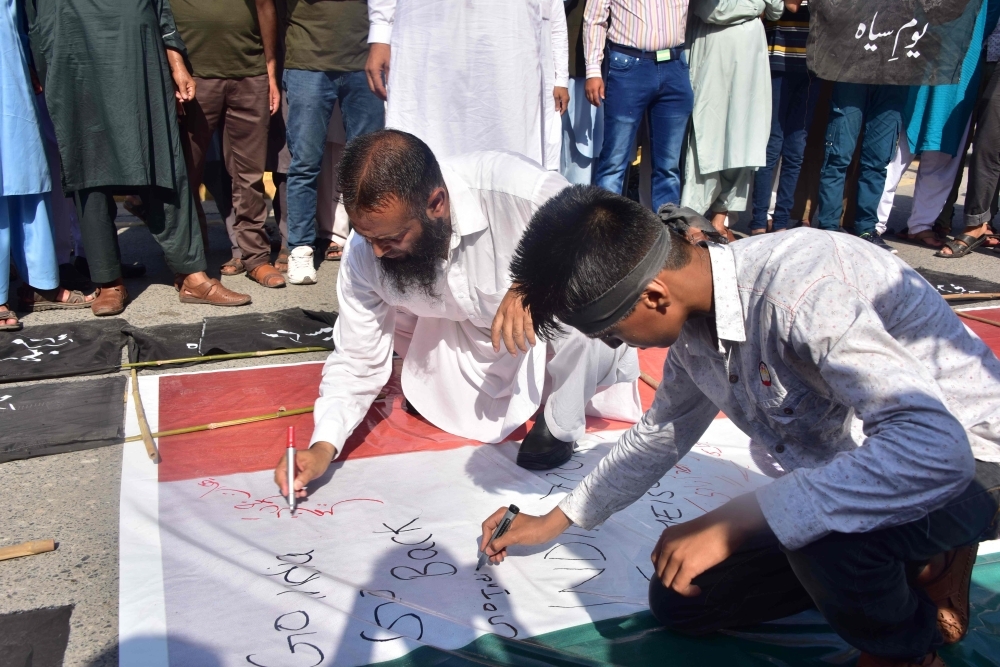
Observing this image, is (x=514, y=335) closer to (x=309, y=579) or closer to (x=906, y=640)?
(x=309, y=579)

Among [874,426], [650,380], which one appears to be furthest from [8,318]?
[874,426]

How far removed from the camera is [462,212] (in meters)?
2.45

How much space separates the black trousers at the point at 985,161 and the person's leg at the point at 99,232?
4.69 metres

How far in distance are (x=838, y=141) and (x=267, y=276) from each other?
3.23 meters

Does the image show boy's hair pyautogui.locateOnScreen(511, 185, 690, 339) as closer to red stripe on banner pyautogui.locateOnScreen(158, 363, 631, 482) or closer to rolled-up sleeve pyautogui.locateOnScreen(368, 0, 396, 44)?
red stripe on banner pyautogui.locateOnScreen(158, 363, 631, 482)

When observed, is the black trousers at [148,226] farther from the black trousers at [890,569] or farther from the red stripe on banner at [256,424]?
Answer: the black trousers at [890,569]

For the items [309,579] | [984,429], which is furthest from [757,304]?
[309,579]

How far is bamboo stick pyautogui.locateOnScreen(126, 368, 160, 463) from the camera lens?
2.47 metres

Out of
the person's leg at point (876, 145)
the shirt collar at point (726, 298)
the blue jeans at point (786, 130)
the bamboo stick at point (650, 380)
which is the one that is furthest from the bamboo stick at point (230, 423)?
the person's leg at point (876, 145)

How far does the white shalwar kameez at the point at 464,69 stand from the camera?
3537 millimetres

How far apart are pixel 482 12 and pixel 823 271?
2.60 m

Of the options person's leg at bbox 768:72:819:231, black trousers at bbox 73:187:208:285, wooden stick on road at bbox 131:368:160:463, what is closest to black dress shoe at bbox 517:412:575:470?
wooden stick on road at bbox 131:368:160:463

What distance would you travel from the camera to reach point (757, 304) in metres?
1.40

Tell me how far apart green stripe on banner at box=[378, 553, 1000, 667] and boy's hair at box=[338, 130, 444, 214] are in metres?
1.11
